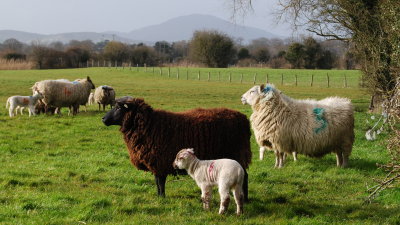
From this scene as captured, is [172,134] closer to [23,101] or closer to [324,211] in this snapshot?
[324,211]

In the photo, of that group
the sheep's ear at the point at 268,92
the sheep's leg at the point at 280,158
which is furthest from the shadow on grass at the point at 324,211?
the sheep's ear at the point at 268,92

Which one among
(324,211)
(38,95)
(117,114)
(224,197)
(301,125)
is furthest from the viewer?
(38,95)

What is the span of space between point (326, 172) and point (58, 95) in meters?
13.2

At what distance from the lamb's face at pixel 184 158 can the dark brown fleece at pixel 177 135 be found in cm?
57

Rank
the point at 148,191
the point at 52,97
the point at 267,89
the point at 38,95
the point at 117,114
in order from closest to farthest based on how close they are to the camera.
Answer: the point at 117,114
the point at 148,191
the point at 267,89
the point at 38,95
the point at 52,97

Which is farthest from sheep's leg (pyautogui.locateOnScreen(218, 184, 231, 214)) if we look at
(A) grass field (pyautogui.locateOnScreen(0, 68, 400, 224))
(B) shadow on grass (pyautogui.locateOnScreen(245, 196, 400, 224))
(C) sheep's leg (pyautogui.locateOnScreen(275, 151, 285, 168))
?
(C) sheep's leg (pyautogui.locateOnScreen(275, 151, 285, 168))

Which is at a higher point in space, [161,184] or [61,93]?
[61,93]

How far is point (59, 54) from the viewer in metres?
89.2

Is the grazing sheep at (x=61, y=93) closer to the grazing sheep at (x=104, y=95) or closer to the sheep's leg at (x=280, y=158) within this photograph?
the grazing sheep at (x=104, y=95)

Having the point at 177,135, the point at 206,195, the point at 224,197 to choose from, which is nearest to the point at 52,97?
the point at 177,135

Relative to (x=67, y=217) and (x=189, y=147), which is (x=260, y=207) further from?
(x=67, y=217)

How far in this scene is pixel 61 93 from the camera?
1878 cm

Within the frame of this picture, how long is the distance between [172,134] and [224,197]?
165 centimetres

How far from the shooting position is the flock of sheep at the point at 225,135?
21.3ft
